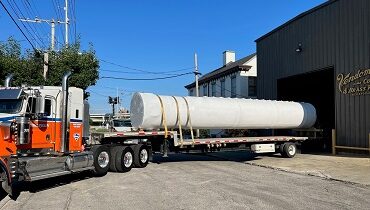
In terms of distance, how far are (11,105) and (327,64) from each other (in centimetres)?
1802

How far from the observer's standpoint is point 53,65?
88.5 ft

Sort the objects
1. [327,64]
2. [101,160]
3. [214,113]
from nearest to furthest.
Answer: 1. [101,160]
2. [214,113]
3. [327,64]

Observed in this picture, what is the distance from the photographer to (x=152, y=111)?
17.8 metres

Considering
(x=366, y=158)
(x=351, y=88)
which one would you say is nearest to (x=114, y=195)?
(x=366, y=158)

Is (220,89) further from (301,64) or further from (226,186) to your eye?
(226,186)

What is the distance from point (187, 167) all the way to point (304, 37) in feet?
43.1

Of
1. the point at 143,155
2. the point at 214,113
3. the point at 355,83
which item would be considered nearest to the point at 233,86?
the point at 355,83

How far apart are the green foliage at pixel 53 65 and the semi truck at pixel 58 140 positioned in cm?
1018

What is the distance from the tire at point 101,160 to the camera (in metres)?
15.0

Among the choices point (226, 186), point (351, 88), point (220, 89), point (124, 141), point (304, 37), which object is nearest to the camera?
point (226, 186)

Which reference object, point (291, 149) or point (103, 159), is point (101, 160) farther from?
point (291, 149)

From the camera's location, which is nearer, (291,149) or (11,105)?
(11,105)

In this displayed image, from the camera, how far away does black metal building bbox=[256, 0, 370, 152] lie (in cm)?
2189

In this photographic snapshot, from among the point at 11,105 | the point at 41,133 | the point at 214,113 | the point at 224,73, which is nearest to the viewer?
the point at 11,105
